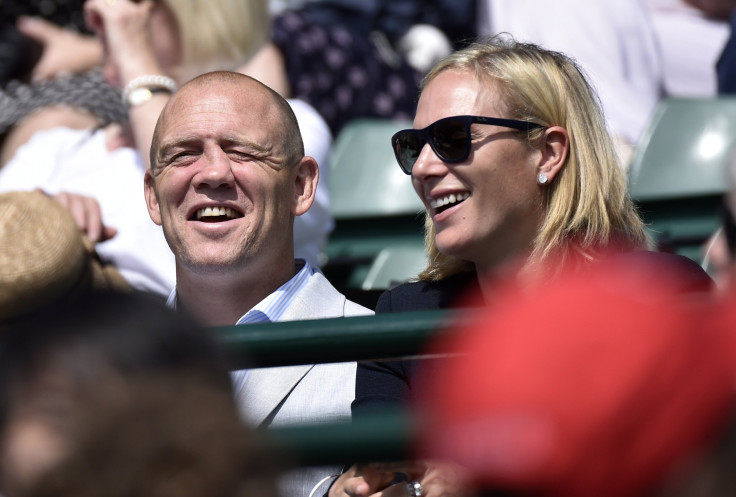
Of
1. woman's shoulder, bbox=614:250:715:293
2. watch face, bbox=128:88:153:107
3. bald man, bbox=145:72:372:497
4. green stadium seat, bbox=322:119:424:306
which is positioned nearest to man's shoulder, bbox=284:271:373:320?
bald man, bbox=145:72:372:497

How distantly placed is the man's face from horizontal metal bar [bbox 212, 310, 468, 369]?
3.15ft

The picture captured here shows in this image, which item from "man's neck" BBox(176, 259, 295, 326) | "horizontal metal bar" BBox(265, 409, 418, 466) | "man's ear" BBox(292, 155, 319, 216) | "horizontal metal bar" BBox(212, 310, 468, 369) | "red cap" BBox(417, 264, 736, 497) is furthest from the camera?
"man's ear" BBox(292, 155, 319, 216)

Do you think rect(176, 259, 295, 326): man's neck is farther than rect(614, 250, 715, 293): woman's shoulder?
Yes

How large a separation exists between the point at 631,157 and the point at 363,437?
98.9 inches

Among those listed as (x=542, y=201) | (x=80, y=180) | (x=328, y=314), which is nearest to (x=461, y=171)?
(x=542, y=201)

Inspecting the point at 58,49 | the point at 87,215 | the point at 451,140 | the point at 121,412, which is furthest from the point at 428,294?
the point at 58,49

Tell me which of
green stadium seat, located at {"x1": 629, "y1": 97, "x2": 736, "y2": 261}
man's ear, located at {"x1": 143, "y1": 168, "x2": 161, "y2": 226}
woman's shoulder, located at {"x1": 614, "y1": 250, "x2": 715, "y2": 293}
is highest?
woman's shoulder, located at {"x1": 614, "y1": 250, "x2": 715, "y2": 293}

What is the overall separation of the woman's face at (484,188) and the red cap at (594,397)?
147 cm

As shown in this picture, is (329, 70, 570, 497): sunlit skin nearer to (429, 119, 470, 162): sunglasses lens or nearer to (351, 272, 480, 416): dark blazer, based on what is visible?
(429, 119, 470, 162): sunglasses lens

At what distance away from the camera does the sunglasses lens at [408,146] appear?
2223mm

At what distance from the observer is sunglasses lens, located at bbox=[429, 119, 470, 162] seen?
7.09 feet

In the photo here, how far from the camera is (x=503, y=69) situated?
2199mm

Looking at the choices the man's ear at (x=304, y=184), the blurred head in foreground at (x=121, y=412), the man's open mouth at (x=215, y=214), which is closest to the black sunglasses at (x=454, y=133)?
the man's ear at (x=304, y=184)

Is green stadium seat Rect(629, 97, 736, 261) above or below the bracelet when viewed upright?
below
